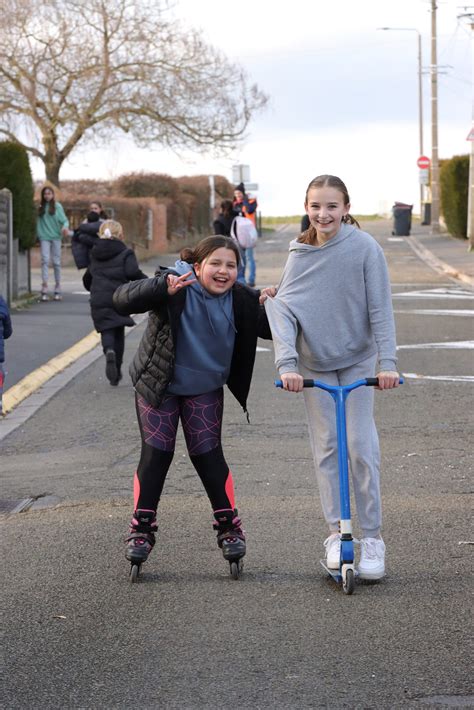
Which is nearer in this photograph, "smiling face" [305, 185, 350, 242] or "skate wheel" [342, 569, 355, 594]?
"skate wheel" [342, 569, 355, 594]

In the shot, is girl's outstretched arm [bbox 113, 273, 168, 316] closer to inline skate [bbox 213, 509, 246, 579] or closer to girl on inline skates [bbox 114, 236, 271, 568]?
girl on inline skates [bbox 114, 236, 271, 568]

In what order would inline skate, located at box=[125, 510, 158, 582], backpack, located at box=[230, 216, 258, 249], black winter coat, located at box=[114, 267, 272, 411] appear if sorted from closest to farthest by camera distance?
black winter coat, located at box=[114, 267, 272, 411] < inline skate, located at box=[125, 510, 158, 582] < backpack, located at box=[230, 216, 258, 249]

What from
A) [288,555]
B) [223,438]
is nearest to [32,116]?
[223,438]

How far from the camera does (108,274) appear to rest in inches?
513

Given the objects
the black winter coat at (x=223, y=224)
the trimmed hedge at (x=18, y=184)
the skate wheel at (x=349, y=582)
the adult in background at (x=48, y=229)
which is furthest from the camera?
the black winter coat at (x=223, y=224)

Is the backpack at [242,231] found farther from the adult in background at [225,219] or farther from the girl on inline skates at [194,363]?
the girl on inline skates at [194,363]

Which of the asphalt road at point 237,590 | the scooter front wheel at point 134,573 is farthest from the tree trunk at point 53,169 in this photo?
the scooter front wheel at point 134,573

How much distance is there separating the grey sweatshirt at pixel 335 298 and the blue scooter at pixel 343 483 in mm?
175

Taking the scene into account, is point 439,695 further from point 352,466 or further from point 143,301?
point 143,301

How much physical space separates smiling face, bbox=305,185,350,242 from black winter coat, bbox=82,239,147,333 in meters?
7.05

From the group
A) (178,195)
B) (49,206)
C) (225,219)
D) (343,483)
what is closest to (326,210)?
(343,483)

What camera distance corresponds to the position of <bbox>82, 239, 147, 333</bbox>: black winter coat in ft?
42.3

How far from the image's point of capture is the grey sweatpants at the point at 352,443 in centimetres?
583

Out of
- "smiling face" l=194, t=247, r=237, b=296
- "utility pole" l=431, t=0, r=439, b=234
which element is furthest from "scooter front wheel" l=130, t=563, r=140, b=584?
"utility pole" l=431, t=0, r=439, b=234
